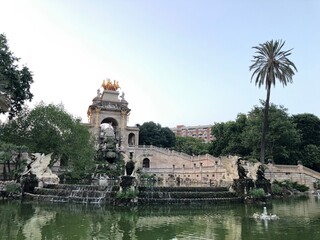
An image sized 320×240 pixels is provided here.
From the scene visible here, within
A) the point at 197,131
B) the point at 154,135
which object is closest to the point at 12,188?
the point at 154,135

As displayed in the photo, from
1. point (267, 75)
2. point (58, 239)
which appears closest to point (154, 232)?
point (58, 239)

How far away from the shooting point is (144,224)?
471 inches

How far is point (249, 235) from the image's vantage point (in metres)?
10.0

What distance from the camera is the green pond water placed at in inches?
385

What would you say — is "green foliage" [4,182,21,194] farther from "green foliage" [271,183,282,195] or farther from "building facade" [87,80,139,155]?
"building facade" [87,80,139,155]

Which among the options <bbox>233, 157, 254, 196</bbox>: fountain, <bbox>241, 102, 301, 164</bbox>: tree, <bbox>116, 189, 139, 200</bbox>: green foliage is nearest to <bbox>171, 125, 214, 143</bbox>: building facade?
<bbox>241, 102, 301, 164</bbox>: tree

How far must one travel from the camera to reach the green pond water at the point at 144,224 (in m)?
9.79

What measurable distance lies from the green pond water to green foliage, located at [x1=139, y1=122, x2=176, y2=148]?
65678 millimetres

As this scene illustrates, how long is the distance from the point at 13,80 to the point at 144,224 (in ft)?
83.5

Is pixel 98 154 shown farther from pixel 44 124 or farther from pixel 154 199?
pixel 44 124

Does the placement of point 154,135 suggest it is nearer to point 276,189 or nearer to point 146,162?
point 146,162

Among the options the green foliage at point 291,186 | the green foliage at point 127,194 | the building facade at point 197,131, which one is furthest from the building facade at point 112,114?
the building facade at point 197,131

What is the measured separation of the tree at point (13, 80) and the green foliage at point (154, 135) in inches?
1974

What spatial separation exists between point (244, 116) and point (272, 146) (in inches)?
402
